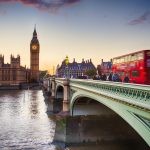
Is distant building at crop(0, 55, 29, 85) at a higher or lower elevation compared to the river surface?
higher

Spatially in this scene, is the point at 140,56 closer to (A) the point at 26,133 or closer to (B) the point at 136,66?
(B) the point at 136,66

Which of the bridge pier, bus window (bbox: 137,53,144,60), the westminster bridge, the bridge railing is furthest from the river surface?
bus window (bbox: 137,53,144,60)

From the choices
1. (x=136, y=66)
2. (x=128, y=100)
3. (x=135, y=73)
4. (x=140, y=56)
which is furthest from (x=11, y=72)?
(x=128, y=100)

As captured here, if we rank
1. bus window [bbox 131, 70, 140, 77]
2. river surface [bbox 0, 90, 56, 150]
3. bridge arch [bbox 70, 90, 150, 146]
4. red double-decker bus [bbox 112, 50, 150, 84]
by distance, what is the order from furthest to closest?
river surface [bbox 0, 90, 56, 150] < bus window [bbox 131, 70, 140, 77] < red double-decker bus [bbox 112, 50, 150, 84] < bridge arch [bbox 70, 90, 150, 146]

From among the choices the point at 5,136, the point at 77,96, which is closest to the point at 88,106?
the point at 77,96

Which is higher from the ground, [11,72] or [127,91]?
[11,72]

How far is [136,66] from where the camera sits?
2342cm

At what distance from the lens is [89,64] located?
165 m

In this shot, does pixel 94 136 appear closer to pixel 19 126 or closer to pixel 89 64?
pixel 19 126

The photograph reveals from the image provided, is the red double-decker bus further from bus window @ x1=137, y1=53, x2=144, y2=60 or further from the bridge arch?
the bridge arch

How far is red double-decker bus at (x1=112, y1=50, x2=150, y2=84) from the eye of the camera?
71.9 ft

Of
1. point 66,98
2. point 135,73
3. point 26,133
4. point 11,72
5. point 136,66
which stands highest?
point 11,72

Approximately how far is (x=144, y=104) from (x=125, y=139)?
15.8 metres

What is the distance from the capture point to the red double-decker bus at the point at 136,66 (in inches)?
863
